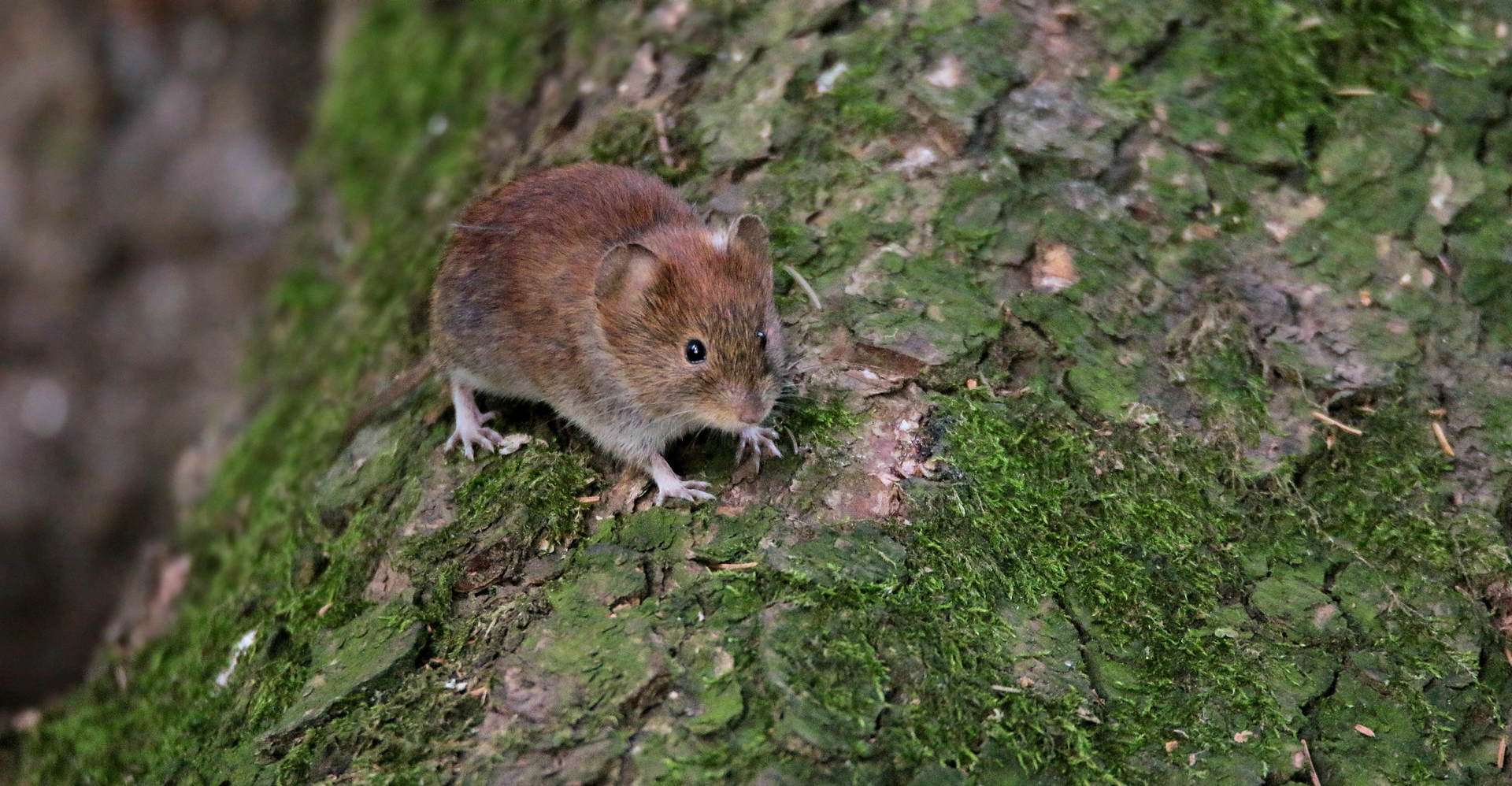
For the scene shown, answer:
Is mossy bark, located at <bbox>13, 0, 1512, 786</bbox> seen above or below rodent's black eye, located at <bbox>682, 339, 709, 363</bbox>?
below

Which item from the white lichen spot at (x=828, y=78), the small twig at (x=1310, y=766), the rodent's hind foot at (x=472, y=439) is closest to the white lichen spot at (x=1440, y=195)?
the small twig at (x=1310, y=766)

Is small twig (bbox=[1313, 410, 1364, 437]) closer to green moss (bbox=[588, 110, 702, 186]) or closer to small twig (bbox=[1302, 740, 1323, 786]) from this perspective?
small twig (bbox=[1302, 740, 1323, 786])

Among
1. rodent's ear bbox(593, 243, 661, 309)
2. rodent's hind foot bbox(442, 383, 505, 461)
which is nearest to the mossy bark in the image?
rodent's hind foot bbox(442, 383, 505, 461)

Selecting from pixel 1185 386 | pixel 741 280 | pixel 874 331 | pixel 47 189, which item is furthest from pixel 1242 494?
pixel 47 189

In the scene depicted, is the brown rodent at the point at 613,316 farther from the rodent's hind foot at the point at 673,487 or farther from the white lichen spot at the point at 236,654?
the white lichen spot at the point at 236,654

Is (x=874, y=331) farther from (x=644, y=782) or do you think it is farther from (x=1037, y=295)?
(x=644, y=782)
